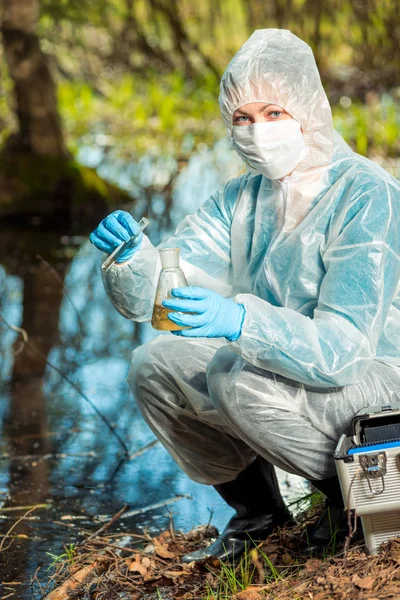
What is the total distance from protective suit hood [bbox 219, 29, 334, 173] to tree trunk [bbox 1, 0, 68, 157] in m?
5.52

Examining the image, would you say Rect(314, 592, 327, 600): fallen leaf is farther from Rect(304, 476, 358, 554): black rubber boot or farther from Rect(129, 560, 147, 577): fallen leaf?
Rect(129, 560, 147, 577): fallen leaf

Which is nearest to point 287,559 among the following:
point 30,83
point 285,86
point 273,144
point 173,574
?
point 173,574

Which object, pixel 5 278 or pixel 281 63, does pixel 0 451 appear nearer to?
pixel 281 63

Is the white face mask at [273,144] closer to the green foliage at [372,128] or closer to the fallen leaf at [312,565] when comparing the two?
the fallen leaf at [312,565]

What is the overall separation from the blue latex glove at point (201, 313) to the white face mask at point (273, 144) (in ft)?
1.55

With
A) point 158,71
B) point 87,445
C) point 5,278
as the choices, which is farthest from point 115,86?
point 87,445

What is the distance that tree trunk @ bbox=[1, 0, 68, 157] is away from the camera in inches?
304

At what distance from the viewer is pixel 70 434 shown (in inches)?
150

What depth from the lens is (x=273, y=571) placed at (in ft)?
7.94

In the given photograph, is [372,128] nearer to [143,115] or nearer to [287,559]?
[143,115]

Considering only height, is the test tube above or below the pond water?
above

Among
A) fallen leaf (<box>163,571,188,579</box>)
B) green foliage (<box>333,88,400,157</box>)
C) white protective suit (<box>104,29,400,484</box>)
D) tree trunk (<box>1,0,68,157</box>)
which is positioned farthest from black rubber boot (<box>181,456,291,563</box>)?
green foliage (<box>333,88,400,157</box>)

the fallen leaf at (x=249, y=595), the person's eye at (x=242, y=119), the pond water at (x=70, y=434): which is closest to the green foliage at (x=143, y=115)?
the pond water at (x=70, y=434)

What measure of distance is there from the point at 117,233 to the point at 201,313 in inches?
18.0
